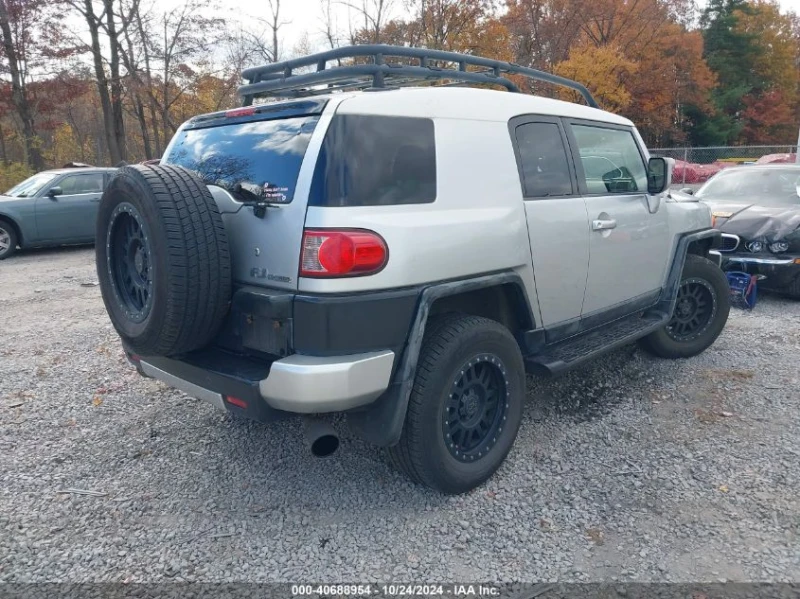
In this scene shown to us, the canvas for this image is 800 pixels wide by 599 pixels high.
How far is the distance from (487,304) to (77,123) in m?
36.5

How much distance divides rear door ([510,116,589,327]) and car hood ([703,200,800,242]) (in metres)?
4.21

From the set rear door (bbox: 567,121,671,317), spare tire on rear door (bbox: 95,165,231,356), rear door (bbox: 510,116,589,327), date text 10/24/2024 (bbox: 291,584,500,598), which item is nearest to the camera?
date text 10/24/2024 (bbox: 291,584,500,598)

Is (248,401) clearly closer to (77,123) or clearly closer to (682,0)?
(77,123)

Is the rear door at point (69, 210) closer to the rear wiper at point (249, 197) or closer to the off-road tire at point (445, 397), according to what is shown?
the rear wiper at point (249, 197)

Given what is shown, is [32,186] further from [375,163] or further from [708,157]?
[708,157]

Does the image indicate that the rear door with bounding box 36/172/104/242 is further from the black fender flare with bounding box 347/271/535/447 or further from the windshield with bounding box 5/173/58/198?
the black fender flare with bounding box 347/271/535/447

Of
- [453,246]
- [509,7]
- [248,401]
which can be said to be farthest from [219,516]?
[509,7]

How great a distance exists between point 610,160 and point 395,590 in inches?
125

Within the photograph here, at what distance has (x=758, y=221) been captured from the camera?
6.91 m

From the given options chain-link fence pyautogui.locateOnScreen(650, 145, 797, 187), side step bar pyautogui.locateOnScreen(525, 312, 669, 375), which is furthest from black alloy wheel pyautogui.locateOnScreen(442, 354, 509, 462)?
chain-link fence pyautogui.locateOnScreen(650, 145, 797, 187)

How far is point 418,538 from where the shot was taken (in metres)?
2.84

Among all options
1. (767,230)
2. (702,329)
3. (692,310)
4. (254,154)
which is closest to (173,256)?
(254,154)

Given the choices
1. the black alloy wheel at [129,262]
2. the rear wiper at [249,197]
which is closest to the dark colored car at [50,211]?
the black alloy wheel at [129,262]

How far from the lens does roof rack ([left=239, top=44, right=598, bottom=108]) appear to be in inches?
129
